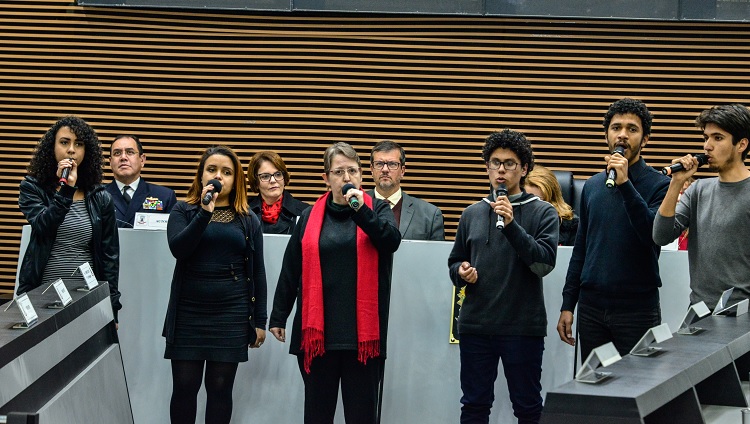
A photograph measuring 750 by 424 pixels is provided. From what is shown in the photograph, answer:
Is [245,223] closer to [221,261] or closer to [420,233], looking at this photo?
[221,261]

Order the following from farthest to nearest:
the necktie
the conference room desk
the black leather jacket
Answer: the necktie, the conference room desk, the black leather jacket

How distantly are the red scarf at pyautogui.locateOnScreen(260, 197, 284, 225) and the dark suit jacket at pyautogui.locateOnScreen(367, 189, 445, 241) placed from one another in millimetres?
567

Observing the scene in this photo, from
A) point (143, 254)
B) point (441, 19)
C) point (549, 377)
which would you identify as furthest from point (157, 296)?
point (441, 19)

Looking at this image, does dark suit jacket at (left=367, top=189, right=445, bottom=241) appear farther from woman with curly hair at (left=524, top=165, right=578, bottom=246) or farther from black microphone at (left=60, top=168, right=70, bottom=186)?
black microphone at (left=60, top=168, right=70, bottom=186)

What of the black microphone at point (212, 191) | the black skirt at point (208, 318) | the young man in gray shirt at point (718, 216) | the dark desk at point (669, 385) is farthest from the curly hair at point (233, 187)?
the dark desk at point (669, 385)

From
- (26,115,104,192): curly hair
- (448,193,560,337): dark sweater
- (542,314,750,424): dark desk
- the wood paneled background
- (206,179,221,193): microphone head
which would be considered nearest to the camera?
(542,314,750,424): dark desk

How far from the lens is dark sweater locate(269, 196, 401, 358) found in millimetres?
3963

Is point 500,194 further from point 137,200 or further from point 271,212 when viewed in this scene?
point 137,200

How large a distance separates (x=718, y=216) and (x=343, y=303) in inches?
59.6

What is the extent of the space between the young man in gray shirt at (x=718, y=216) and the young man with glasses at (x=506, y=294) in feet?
1.79

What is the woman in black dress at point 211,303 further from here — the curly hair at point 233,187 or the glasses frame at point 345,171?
the glasses frame at point 345,171

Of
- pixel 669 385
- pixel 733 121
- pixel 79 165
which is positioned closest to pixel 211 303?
pixel 79 165

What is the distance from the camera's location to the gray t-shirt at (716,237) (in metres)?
3.52

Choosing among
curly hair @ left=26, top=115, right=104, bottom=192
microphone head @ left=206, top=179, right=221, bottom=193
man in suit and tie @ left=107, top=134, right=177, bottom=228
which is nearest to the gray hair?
microphone head @ left=206, top=179, right=221, bottom=193
